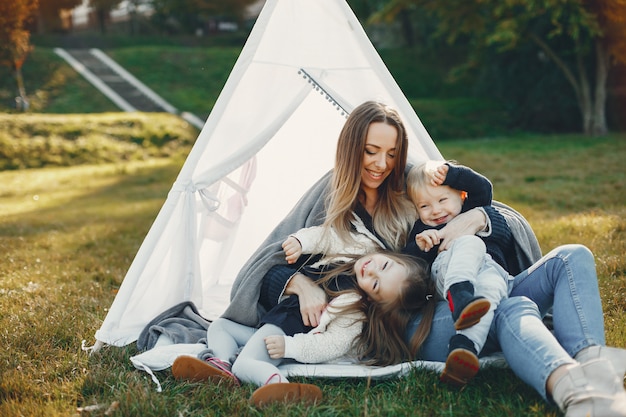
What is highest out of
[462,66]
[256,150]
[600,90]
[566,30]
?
[566,30]

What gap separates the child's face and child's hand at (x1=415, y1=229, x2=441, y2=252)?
6.4 inches

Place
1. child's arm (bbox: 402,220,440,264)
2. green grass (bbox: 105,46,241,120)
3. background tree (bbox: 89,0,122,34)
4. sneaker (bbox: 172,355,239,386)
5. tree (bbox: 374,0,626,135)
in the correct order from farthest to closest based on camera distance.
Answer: background tree (bbox: 89,0,122,34) → green grass (bbox: 105,46,241,120) → tree (bbox: 374,0,626,135) → child's arm (bbox: 402,220,440,264) → sneaker (bbox: 172,355,239,386)

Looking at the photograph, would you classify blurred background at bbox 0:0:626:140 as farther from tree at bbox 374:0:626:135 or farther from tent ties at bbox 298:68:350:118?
tent ties at bbox 298:68:350:118

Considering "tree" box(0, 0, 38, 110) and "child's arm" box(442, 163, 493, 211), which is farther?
"tree" box(0, 0, 38, 110)

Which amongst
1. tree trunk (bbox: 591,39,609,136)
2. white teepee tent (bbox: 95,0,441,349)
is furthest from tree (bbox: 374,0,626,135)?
white teepee tent (bbox: 95,0,441,349)

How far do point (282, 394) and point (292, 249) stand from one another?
2.67 ft

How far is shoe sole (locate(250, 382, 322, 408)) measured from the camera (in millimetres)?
2404

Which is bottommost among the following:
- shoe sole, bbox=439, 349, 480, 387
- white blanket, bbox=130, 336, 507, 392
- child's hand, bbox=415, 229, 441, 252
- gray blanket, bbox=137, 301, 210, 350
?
gray blanket, bbox=137, 301, 210, 350

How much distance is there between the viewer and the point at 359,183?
3.13 m

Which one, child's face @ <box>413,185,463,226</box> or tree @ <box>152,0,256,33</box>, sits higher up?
tree @ <box>152,0,256,33</box>

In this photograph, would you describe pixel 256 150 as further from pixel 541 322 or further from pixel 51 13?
pixel 51 13

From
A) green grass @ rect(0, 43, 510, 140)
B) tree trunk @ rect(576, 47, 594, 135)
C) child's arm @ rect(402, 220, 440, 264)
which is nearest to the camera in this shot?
child's arm @ rect(402, 220, 440, 264)

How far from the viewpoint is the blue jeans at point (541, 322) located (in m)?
2.30

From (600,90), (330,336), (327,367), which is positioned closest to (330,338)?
(330,336)
